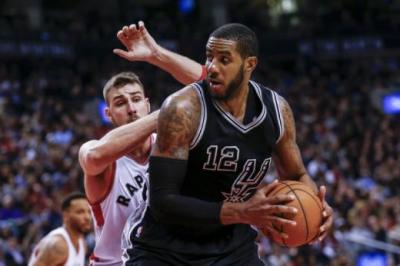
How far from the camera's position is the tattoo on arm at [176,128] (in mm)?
Answer: 3562

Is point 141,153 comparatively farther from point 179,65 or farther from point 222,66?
point 222,66

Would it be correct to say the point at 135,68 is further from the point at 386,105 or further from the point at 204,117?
the point at 204,117

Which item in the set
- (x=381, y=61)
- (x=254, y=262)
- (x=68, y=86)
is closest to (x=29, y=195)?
(x=68, y=86)

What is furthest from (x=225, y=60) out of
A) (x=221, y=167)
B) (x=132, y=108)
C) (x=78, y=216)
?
(x=78, y=216)

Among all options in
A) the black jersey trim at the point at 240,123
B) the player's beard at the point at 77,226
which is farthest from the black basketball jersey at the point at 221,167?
the player's beard at the point at 77,226

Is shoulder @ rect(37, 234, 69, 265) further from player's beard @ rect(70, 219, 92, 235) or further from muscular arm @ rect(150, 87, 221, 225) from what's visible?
muscular arm @ rect(150, 87, 221, 225)

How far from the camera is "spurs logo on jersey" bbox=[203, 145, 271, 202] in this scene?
3.67 metres

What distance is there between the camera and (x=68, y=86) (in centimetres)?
1969

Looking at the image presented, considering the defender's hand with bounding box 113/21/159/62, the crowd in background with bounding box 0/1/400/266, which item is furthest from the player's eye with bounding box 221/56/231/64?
the crowd in background with bounding box 0/1/400/266

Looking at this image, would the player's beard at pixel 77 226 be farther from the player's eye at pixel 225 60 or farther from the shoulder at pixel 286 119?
the player's eye at pixel 225 60

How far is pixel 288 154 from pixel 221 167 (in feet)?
1.59

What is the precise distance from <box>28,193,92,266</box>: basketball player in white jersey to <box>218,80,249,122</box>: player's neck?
279 centimetres

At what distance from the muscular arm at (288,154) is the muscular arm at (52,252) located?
8.41 feet

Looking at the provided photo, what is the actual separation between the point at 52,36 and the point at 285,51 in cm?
683
